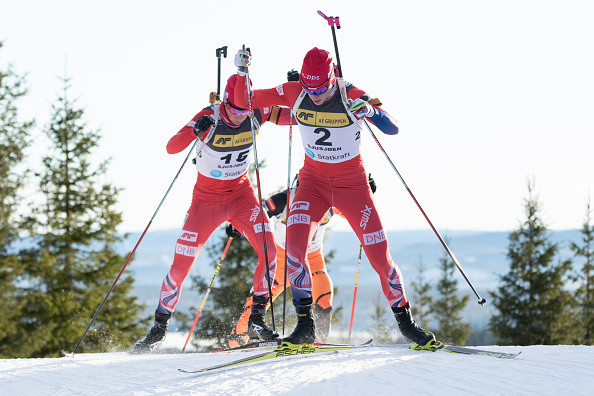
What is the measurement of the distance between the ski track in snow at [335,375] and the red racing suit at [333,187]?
751mm

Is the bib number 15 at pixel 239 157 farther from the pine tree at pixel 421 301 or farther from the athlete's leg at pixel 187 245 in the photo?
the pine tree at pixel 421 301

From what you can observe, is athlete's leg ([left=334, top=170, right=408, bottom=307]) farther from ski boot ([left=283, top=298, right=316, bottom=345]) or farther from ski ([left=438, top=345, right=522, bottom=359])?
ski boot ([left=283, top=298, right=316, bottom=345])

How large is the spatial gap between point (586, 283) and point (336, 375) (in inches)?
955

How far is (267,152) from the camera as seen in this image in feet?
69.3

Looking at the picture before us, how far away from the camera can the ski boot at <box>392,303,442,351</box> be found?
17.0 ft

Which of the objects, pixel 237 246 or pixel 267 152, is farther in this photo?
pixel 267 152

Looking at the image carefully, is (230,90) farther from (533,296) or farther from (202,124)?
(533,296)

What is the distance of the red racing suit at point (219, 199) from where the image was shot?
20.6 ft

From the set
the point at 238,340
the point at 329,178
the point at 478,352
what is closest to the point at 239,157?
the point at 329,178

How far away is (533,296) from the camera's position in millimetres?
23312

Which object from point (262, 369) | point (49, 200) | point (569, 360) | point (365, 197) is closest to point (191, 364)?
point (262, 369)

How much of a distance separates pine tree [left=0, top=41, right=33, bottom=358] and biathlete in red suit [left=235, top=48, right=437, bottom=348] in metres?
16.5

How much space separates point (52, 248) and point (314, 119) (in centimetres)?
1642

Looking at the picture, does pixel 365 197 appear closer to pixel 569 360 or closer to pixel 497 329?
pixel 569 360
